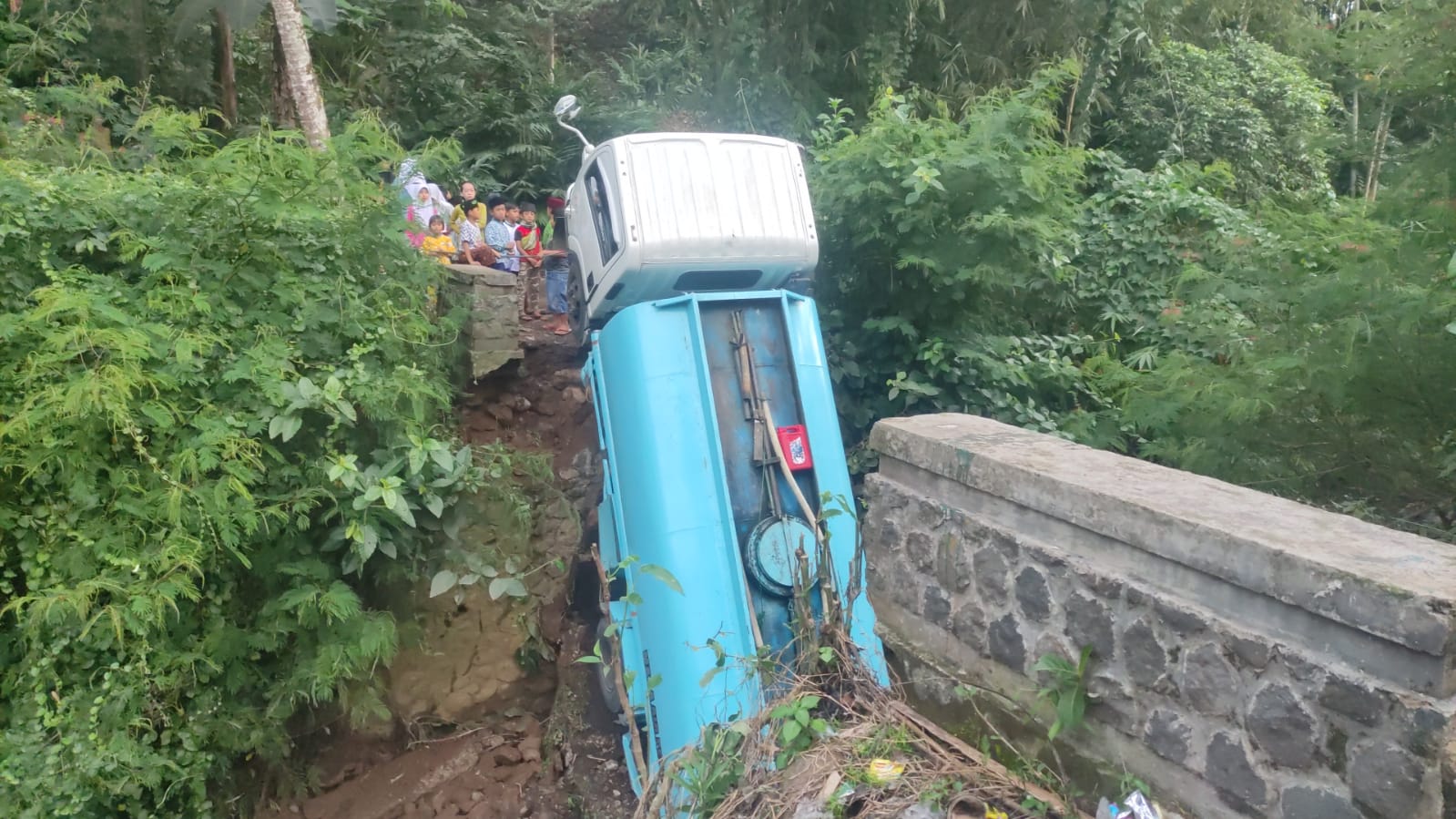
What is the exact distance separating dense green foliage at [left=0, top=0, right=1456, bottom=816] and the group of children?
1.70 meters

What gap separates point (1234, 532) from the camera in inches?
81.0

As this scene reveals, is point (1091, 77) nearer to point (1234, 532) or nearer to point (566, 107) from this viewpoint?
point (566, 107)

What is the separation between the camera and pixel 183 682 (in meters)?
4.29

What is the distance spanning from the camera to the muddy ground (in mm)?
5230

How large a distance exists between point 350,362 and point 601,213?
1882 mm

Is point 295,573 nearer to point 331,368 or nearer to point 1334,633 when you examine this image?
point 331,368

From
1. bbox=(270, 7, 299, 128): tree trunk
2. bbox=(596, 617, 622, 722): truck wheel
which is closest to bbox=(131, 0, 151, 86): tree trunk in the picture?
bbox=(270, 7, 299, 128): tree trunk

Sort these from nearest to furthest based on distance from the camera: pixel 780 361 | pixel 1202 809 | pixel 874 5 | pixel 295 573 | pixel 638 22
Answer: pixel 1202 809 < pixel 295 573 < pixel 780 361 < pixel 874 5 < pixel 638 22

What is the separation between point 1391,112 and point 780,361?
11.6ft

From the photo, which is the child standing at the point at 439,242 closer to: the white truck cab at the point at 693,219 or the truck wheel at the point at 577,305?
the truck wheel at the point at 577,305

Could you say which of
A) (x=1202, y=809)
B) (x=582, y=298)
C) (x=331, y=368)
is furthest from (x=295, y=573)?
(x=1202, y=809)

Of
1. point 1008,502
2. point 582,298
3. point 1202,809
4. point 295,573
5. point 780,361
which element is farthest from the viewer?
point 582,298

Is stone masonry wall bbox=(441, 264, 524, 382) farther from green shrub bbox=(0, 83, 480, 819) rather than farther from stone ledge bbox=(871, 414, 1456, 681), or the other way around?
stone ledge bbox=(871, 414, 1456, 681)

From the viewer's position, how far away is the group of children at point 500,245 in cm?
799
